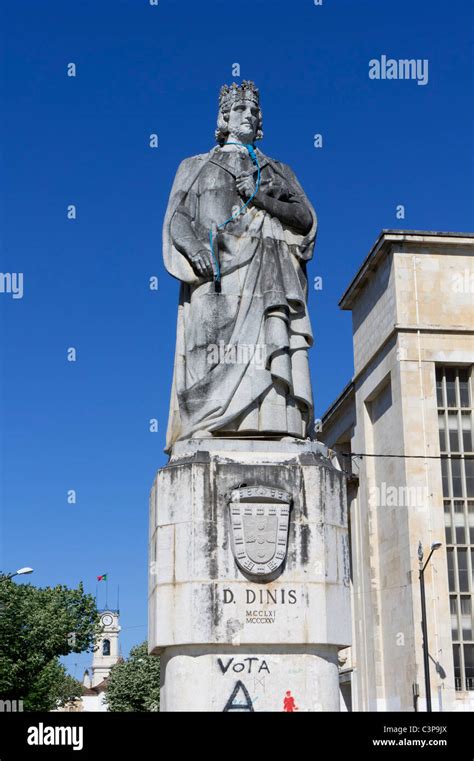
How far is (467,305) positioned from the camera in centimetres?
5038

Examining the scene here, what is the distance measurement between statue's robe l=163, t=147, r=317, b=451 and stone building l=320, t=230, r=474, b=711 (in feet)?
107

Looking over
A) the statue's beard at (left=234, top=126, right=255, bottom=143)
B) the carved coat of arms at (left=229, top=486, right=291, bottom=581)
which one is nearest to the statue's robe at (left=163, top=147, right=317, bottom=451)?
the statue's beard at (left=234, top=126, right=255, bottom=143)

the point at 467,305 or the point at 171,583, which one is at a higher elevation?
the point at 467,305

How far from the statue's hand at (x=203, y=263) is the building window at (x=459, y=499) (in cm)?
3469

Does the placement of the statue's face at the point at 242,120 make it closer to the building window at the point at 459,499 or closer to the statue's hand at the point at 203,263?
the statue's hand at the point at 203,263

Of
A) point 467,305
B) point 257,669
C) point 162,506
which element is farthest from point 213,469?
point 467,305

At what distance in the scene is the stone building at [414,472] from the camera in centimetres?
4525

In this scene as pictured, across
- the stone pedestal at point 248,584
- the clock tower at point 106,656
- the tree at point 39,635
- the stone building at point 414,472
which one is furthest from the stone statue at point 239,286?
the clock tower at point 106,656

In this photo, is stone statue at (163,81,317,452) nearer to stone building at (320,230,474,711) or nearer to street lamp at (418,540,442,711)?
street lamp at (418,540,442,711)

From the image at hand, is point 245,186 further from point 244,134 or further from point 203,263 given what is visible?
point 203,263

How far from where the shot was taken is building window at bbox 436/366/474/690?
45156 mm

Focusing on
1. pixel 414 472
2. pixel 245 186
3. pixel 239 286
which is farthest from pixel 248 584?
pixel 414 472
